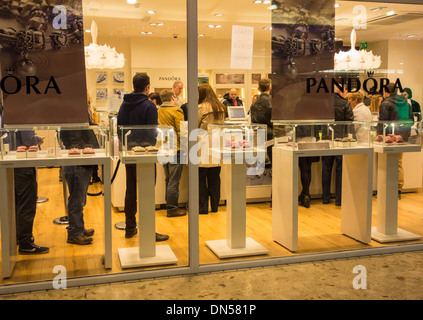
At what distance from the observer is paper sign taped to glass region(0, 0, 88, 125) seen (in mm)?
3410

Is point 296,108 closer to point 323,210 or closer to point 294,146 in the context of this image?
point 294,146

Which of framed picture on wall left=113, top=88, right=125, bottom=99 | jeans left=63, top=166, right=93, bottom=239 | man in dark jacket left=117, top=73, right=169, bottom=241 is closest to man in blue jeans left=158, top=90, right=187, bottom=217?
man in dark jacket left=117, top=73, right=169, bottom=241

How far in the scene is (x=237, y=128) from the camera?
418 centimetres

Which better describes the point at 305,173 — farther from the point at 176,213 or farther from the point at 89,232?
the point at 89,232

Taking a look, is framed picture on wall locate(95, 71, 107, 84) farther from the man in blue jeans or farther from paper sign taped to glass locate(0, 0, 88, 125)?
the man in blue jeans

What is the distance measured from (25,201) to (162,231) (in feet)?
4.14

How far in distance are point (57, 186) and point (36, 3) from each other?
1949mm

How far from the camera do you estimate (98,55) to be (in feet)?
11.9

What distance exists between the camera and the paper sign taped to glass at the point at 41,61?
3410 millimetres

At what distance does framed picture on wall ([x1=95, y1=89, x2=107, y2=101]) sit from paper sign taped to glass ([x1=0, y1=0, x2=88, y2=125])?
130 millimetres

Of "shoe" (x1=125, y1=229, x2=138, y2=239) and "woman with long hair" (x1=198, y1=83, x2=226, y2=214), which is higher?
"woman with long hair" (x1=198, y1=83, x2=226, y2=214)

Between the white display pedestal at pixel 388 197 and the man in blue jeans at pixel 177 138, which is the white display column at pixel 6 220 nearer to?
the man in blue jeans at pixel 177 138
